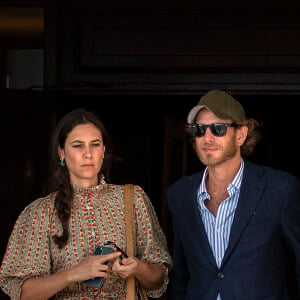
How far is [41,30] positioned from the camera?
6.06m

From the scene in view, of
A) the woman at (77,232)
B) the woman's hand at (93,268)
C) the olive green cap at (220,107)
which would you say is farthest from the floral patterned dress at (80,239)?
the olive green cap at (220,107)

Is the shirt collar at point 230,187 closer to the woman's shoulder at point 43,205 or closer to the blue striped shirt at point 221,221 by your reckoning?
the blue striped shirt at point 221,221

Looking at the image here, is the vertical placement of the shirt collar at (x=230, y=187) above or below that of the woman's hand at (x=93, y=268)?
above

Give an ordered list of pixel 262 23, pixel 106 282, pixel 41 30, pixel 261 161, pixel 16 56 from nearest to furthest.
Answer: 1. pixel 106 282
2. pixel 262 23
3. pixel 41 30
4. pixel 261 161
5. pixel 16 56

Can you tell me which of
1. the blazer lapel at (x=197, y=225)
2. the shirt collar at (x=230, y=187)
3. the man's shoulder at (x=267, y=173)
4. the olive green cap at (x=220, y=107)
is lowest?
the blazer lapel at (x=197, y=225)

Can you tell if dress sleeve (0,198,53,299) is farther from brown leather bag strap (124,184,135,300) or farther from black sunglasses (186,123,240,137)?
black sunglasses (186,123,240,137)

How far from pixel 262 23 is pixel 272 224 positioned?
5.35 feet

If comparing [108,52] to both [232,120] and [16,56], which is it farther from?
[16,56]

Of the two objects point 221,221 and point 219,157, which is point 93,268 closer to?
point 221,221

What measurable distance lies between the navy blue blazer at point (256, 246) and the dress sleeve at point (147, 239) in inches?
5.3

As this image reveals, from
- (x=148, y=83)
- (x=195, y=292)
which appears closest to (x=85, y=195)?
(x=195, y=292)

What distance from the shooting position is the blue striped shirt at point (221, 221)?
3740 mm

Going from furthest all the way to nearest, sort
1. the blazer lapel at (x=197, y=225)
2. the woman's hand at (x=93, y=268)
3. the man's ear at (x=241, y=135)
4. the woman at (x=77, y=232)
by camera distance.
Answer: the man's ear at (x=241, y=135) → the blazer lapel at (x=197, y=225) → the woman at (x=77, y=232) → the woman's hand at (x=93, y=268)

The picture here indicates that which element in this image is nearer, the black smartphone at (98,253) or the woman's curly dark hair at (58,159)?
the black smartphone at (98,253)
